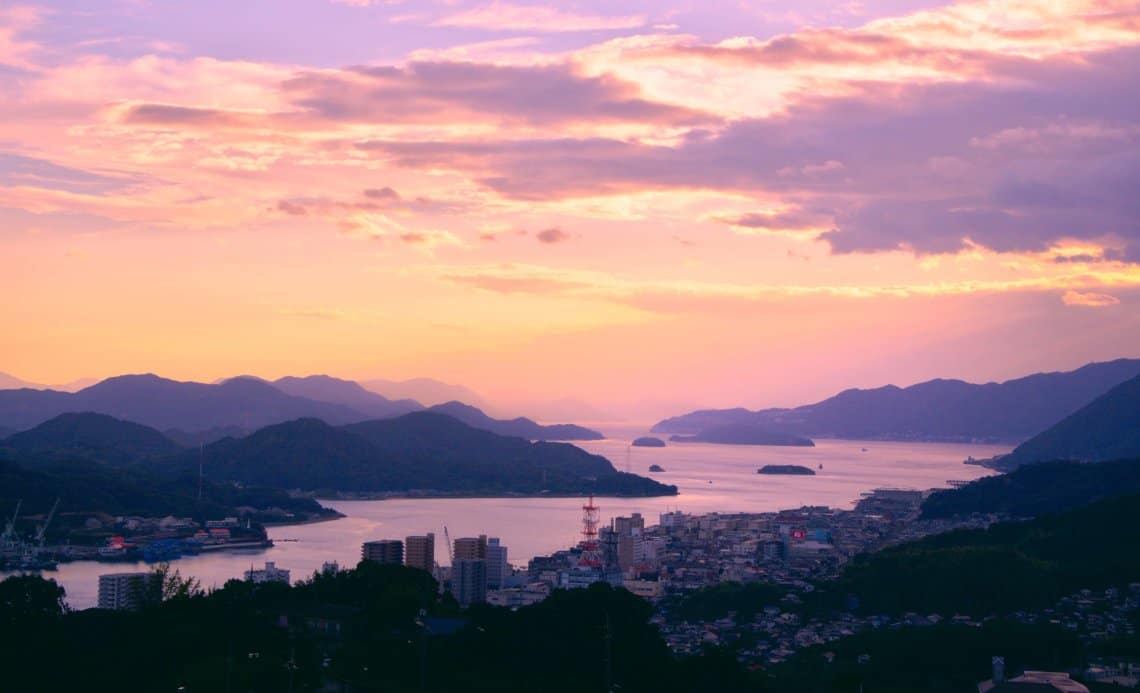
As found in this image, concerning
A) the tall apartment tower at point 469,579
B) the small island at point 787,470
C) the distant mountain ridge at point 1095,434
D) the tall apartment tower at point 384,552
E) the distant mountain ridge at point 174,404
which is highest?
the distant mountain ridge at point 174,404

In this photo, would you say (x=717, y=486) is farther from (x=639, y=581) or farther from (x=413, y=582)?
(x=413, y=582)

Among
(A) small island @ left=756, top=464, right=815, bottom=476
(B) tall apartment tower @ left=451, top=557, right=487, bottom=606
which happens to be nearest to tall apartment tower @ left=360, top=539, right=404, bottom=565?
(B) tall apartment tower @ left=451, top=557, right=487, bottom=606

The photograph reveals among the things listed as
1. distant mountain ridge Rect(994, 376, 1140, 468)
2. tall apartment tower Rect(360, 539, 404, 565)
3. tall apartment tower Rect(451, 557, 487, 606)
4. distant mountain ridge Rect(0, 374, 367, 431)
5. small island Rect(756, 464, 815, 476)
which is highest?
distant mountain ridge Rect(0, 374, 367, 431)

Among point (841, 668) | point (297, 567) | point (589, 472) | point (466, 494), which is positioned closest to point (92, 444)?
point (466, 494)

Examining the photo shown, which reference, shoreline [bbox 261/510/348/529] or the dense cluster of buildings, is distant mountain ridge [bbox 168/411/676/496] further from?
the dense cluster of buildings

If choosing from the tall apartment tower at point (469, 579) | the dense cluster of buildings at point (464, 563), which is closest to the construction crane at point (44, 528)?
the dense cluster of buildings at point (464, 563)

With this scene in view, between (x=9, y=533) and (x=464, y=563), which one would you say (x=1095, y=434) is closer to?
(x=464, y=563)

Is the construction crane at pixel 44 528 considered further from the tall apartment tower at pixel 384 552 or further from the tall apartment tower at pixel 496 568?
the tall apartment tower at pixel 496 568
